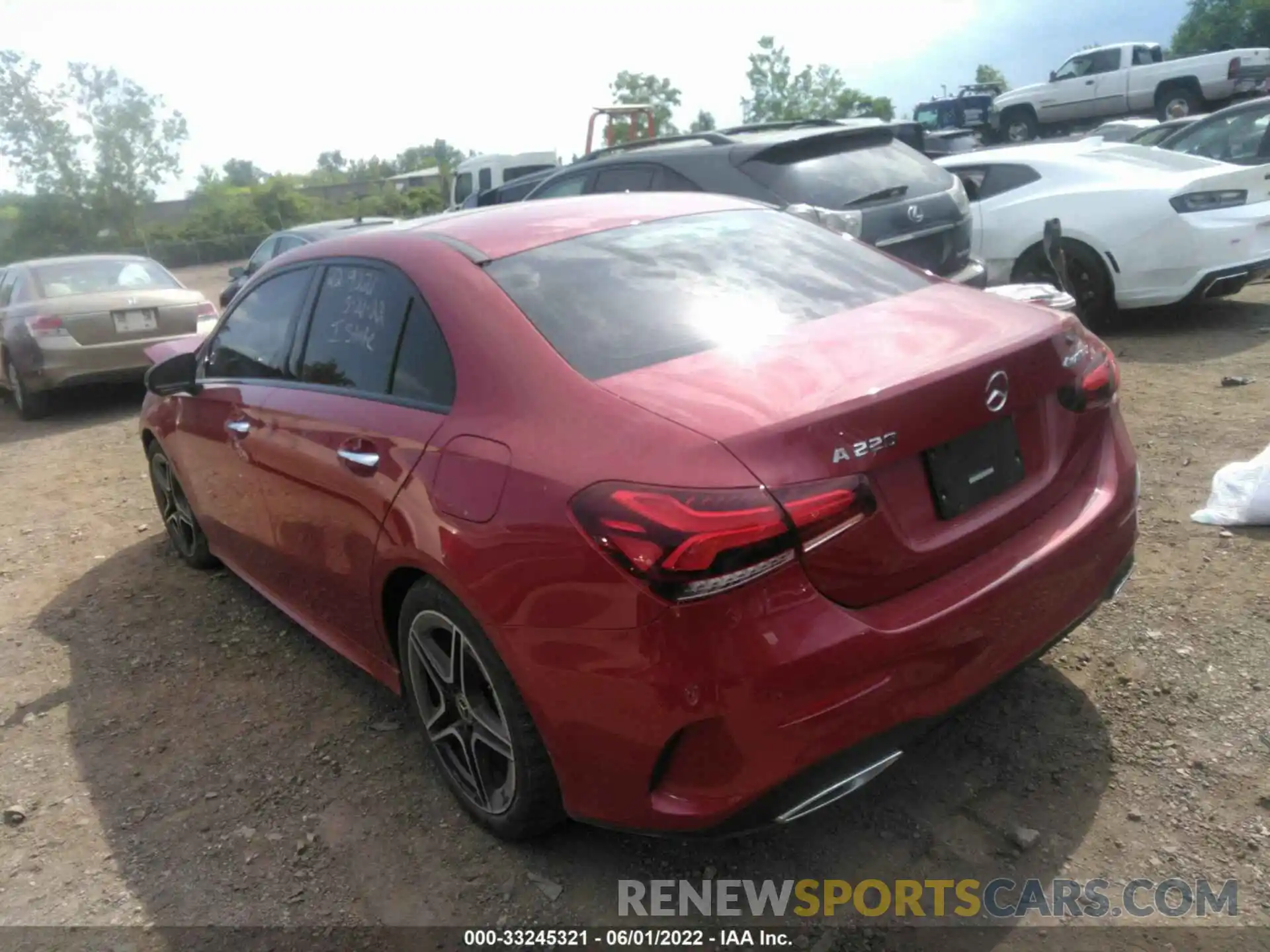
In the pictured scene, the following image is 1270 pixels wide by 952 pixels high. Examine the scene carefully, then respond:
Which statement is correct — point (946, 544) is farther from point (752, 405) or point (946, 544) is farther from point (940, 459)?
point (752, 405)

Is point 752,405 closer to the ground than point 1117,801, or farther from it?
farther from it

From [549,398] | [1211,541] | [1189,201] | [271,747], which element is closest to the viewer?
[549,398]

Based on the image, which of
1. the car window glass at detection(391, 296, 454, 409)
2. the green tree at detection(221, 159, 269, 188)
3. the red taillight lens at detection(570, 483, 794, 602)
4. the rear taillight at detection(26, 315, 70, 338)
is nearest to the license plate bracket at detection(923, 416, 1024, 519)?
the red taillight lens at detection(570, 483, 794, 602)

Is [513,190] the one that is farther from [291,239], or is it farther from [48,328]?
Answer: [48,328]

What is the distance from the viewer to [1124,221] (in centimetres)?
746

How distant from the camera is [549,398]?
2445mm

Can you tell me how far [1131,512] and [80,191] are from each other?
2495 inches

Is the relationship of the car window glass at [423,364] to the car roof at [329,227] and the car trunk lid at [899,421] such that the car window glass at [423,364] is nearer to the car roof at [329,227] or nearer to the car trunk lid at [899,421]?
the car trunk lid at [899,421]

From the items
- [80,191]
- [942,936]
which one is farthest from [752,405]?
[80,191]

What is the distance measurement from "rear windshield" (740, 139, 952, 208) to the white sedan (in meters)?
1.40

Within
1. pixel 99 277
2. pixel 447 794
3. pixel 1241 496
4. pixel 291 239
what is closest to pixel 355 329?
pixel 447 794

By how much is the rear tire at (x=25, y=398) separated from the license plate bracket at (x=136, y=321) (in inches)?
37.9

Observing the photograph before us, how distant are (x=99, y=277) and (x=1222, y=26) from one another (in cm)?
6640

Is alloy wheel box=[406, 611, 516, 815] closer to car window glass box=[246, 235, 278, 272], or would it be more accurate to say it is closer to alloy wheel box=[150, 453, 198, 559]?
alloy wheel box=[150, 453, 198, 559]
